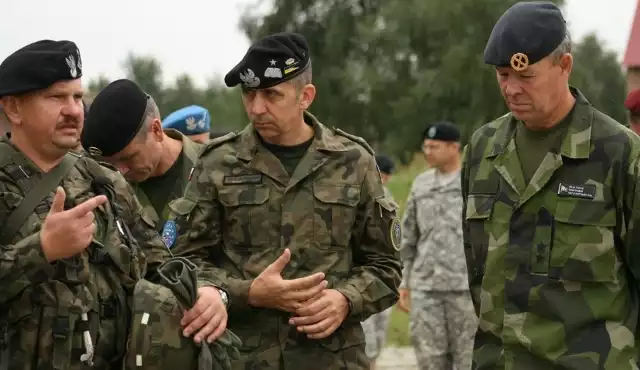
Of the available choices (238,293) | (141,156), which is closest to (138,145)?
(141,156)

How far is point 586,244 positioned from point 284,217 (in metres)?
1.27

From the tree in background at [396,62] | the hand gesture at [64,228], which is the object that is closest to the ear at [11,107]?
the hand gesture at [64,228]

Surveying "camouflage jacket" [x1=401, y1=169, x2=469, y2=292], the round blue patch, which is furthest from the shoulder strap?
"camouflage jacket" [x1=401, y1=169, x2=469, y2=292]

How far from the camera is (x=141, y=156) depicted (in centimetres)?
512

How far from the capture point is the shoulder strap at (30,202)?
3.59 meters

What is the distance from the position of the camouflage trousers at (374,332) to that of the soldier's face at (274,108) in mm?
4200

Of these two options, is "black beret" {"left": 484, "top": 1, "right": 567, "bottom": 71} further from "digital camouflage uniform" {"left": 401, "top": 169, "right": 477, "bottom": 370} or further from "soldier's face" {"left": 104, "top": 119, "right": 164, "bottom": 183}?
"digital camouflage uniform" {"left": 401, "top": 169, "right": 477, "bottom": 370}


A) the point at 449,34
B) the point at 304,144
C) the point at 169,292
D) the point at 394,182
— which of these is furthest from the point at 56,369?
the point at 449,34

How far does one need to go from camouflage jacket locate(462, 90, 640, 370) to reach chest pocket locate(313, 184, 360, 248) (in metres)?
0.66

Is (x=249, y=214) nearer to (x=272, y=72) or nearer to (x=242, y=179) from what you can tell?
(x=242, y=179)

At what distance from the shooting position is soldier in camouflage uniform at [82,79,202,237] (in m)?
4.98

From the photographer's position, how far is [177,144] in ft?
18.3

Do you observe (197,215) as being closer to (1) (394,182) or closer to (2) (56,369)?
(2) (56,369)

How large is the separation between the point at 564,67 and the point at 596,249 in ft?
2.33
